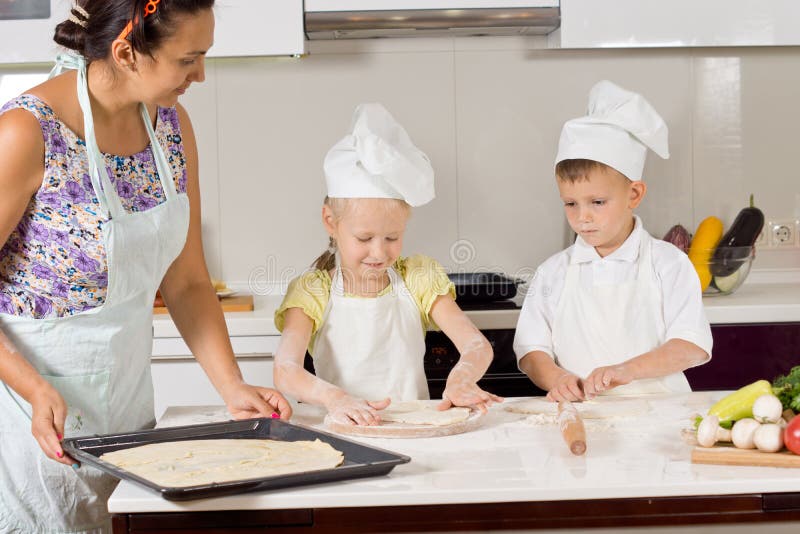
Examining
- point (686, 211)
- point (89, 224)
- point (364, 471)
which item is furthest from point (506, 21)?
point (364, 471)

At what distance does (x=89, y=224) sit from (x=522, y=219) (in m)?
1.65

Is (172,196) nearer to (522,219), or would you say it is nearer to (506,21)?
(506,21)

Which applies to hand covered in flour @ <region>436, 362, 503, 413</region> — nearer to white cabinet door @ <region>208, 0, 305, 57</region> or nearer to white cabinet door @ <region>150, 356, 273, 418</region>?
white cabinet door @ <region>150, 356, 273, 418</region>

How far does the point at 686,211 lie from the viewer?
2.75 metres

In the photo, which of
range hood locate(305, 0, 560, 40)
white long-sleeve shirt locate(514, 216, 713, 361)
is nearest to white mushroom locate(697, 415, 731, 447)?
white long-sleeve shirt locate(514, 216, 713, 361)

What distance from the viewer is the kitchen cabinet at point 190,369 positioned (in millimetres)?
2312

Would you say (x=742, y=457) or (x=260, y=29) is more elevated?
(x=260, y=29)

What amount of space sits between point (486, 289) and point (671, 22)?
83 centimetres

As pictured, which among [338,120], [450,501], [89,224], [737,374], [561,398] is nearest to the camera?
[450,501]

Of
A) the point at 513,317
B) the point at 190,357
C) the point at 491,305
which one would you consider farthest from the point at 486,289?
the point at 190,357

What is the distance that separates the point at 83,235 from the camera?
131 cm

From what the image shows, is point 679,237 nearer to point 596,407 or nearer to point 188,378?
point 596,407

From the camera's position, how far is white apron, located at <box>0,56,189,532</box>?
4.33 ft

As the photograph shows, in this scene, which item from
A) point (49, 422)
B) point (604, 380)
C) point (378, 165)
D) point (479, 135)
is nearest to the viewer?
point (49, 422)
